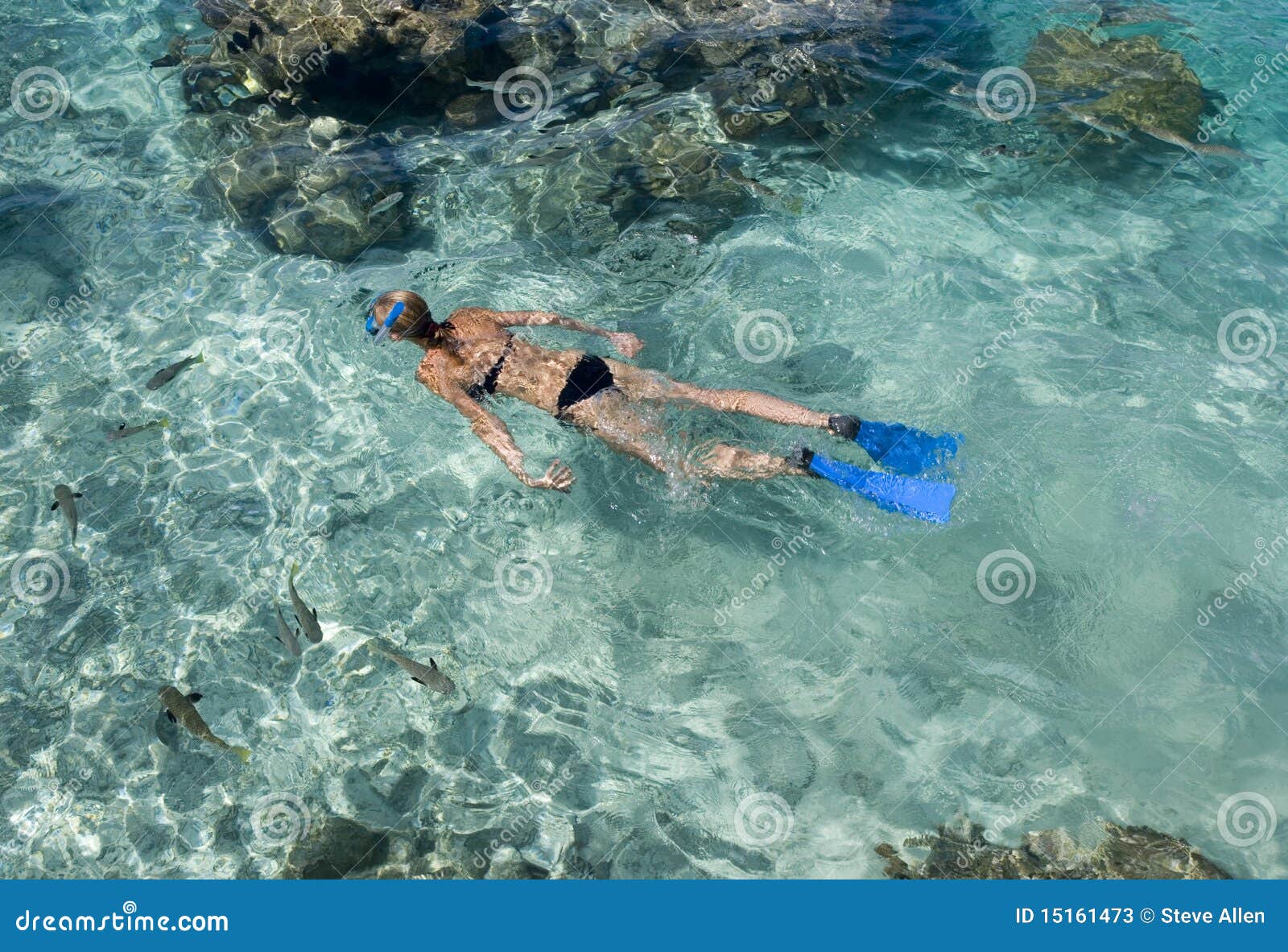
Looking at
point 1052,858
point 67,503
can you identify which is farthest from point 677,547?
point 67,503

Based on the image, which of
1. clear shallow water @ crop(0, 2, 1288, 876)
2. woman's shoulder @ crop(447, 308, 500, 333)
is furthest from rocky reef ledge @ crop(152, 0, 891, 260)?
woman's shoulder @ crop(447, 308, 500, 333)

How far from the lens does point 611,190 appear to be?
33.3 ft

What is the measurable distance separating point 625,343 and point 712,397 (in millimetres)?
956

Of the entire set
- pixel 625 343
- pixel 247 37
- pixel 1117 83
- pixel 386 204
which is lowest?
pixel 625 343

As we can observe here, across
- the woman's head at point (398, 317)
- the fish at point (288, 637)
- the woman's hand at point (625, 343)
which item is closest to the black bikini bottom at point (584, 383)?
the woman's hand at point (625, 343)

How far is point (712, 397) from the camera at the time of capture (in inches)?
298

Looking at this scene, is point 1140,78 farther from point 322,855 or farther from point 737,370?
point 322,855

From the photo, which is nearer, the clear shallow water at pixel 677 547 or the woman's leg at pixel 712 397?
the clear shallow water at pixel 677 547

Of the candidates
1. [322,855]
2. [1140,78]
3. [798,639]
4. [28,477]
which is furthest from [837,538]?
[1140,78]

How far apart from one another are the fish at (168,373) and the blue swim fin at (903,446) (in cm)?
630

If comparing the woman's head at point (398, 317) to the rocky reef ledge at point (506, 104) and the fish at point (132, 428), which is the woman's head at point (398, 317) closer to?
the fish at point (132, 428)

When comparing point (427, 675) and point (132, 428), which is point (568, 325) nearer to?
point (427, 675)

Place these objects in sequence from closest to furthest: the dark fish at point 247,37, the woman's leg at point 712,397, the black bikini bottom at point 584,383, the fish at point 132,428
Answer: the woman's leg at point 712,397, the black bikini bottom at point 584,383, the fish at point 132,428, the dark fish at point 247,37

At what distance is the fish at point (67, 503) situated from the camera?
7.40m
